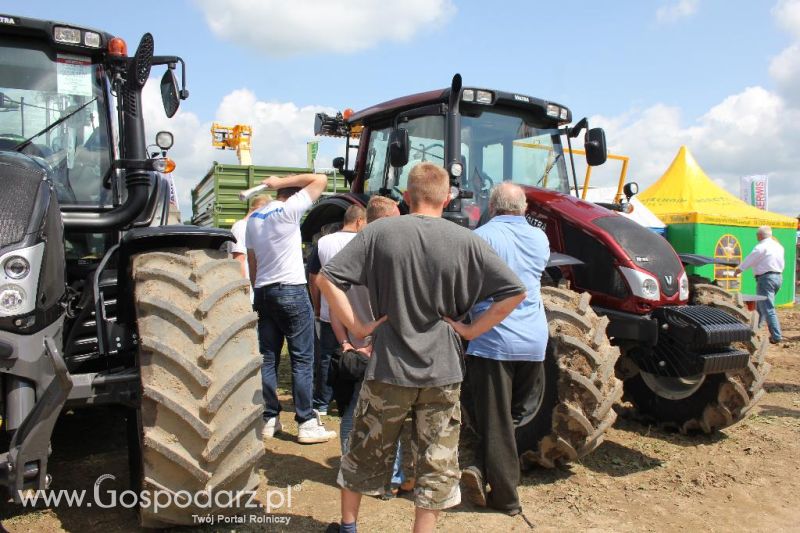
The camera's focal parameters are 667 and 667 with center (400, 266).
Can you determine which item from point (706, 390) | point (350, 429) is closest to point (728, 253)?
point (706, 390)

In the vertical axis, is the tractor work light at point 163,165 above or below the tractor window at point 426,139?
below

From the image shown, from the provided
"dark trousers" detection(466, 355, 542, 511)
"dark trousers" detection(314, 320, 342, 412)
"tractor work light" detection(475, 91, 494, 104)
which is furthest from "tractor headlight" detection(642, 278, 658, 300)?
"dark trousers" detection(314, 320, 342, 412)

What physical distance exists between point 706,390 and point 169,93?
4.30 metres

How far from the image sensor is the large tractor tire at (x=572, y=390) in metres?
3.94

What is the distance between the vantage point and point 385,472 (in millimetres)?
2967

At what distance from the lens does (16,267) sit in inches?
107

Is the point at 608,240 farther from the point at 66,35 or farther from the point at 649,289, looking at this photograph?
the point at 66,35

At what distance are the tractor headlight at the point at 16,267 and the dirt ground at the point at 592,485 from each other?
1380mm

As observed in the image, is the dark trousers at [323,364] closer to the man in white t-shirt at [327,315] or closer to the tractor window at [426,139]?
the man in white t-shirt at [327,315]

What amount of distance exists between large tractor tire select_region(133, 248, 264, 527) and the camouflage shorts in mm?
485

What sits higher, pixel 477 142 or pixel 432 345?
pixel 477 142

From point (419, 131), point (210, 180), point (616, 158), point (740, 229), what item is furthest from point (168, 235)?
point (740, 229)

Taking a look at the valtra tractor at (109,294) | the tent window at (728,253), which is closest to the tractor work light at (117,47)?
the valtra tractor at (109,294)

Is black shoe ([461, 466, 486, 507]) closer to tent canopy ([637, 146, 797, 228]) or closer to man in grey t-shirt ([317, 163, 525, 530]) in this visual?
man in grey t-shirt ([317, 163, 525, 530])
